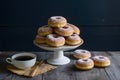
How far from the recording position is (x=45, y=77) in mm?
1076

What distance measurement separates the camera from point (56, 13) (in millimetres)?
2061

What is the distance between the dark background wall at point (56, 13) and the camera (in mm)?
2035

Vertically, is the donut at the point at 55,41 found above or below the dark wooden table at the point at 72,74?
above

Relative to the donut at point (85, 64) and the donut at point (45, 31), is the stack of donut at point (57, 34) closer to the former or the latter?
the donut at point (45, 31)

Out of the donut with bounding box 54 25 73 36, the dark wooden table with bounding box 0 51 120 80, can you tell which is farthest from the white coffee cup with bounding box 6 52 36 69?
the donut with bounding box 54 25 73 36

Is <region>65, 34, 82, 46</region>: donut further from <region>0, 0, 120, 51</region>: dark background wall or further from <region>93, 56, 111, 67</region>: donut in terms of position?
<region>0, 0, 120, 51</region>: dark background wall

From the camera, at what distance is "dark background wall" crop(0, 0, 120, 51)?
2035 mm

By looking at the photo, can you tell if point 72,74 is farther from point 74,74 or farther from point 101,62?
point 101,62

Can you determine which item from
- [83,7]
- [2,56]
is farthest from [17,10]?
[2,56]

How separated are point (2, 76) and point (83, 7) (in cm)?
115

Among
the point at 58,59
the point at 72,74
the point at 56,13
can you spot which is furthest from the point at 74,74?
the point at 56,13

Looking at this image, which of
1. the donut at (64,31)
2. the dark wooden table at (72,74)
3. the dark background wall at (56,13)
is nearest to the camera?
the dark wooden table at (72,74)

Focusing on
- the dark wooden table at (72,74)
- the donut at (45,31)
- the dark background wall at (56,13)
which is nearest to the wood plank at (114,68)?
the dark wooden table at (72,74)

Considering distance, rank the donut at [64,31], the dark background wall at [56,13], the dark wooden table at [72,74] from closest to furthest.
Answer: the dark wooden table at [72,74] → the donut at [64,31] → the dark background wall at [56,13]
